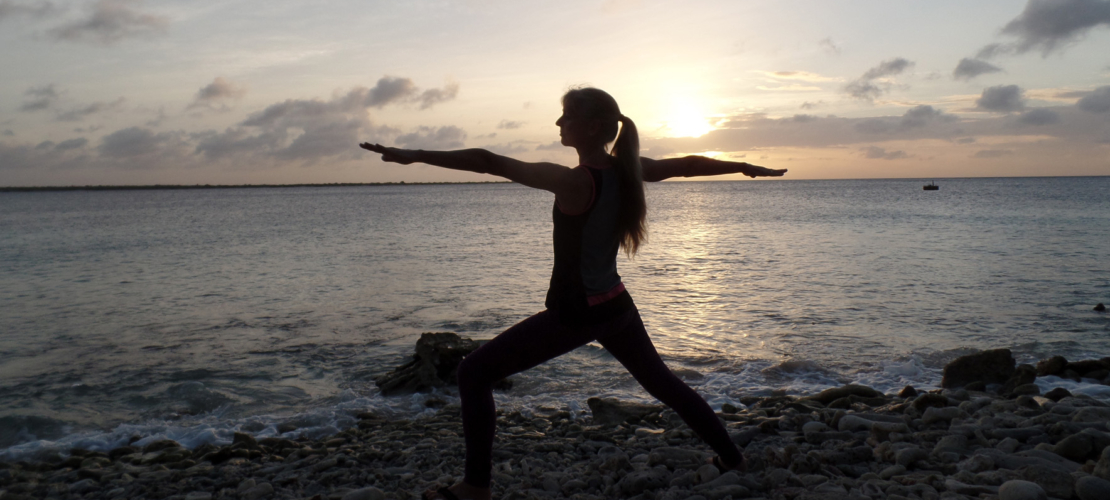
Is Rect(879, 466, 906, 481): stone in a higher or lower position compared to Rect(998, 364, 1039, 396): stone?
higher

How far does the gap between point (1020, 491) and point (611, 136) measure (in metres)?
2.97

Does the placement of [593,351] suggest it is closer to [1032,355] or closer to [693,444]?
[693,444]

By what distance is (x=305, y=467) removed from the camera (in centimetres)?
577

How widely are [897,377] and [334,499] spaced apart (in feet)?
25.7

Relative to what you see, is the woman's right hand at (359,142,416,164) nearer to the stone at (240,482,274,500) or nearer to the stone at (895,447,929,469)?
the stone at (240,482,274,500)

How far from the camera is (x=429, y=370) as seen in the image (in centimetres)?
934

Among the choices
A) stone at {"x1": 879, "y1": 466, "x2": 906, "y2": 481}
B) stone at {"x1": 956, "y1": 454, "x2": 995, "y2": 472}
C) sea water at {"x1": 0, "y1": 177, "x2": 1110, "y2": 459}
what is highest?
stone at {"x1": 956, "y1": 454, "x2": 995, "y2": 472}

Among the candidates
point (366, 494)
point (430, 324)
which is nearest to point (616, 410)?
point (366, 494)

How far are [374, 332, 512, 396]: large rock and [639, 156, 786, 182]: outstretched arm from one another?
5.87m

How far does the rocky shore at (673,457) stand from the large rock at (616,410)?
2 cm

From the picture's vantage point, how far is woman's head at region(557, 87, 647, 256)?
3480 millimetres

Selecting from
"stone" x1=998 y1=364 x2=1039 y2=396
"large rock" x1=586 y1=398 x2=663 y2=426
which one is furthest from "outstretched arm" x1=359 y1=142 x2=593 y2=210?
"stone" x1=998 y1=364 x2=1039 y2=396

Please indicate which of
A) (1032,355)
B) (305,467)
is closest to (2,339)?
(305,467)

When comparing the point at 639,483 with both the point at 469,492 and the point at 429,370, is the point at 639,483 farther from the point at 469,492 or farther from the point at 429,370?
the point at 429,370
